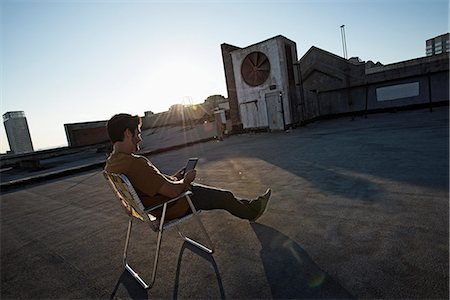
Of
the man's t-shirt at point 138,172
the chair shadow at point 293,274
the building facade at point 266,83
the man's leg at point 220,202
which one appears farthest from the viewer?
the building facade at point 266,83

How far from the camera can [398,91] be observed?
19.1 meters

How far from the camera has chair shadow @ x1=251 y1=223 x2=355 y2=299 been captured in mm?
1958

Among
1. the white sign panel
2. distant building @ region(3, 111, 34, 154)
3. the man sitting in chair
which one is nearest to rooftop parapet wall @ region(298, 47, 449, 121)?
the white sign panel

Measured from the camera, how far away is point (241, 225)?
11.1 ft

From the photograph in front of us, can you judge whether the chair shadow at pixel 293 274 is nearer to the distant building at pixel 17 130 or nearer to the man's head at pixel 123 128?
the man's head at pixel 123 128

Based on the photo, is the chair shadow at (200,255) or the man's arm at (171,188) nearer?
the chair shadow at (200,255)

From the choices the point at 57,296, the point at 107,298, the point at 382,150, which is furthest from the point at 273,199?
the point at 382,150

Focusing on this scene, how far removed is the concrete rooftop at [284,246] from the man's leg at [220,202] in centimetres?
26

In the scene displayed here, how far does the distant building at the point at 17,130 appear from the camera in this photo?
74.1m

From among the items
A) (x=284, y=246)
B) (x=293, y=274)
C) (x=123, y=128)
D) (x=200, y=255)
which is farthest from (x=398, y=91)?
(x=123, y=128)

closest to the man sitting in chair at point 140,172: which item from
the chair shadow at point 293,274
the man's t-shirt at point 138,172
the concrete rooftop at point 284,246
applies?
the man's t-shirt at point 138,172

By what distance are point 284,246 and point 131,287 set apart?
1.58m

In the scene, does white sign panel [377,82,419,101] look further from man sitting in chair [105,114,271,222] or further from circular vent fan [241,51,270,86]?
man sitting in chair [105,114,271,222]

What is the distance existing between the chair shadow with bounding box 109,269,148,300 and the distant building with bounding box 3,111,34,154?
89.2m
